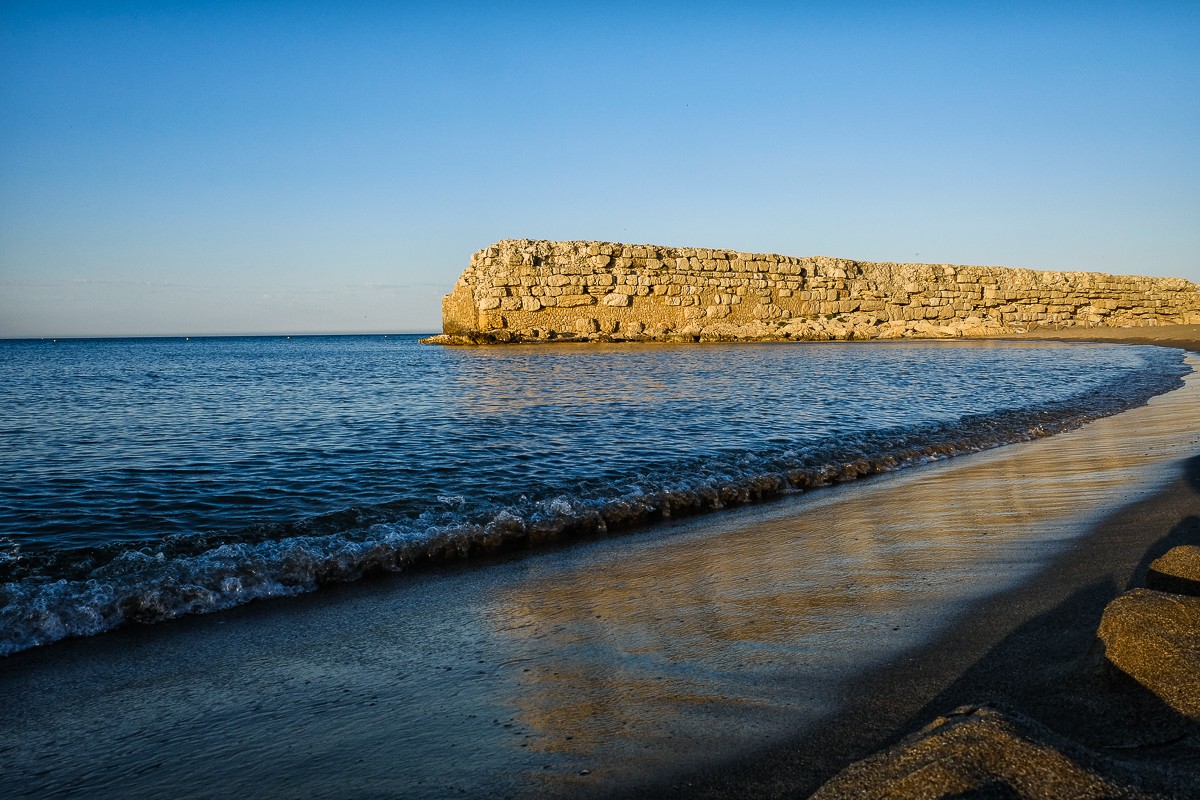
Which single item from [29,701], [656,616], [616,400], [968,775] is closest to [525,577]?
[656,616]

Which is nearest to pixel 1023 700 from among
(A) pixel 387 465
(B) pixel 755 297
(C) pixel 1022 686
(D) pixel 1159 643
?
(C) pixel 1022 686

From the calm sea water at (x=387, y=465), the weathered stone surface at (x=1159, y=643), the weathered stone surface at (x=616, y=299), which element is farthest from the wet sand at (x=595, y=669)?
the weathered stone surface at (x=616, y=299)

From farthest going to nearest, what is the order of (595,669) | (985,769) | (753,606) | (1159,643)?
(753,606) → (595,669) → (1159,643) → (985,769)

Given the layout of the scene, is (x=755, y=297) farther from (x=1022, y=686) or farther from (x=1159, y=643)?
(x=1159, y=643)

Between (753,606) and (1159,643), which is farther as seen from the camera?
(753,606)

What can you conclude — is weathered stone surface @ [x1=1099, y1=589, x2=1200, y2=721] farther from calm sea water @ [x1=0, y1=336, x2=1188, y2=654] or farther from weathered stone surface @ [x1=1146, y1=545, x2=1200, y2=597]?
calm sea water @ [x1=0, y1=336, x2=1188, y2=654]

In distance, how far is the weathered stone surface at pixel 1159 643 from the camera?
2268 millimetres

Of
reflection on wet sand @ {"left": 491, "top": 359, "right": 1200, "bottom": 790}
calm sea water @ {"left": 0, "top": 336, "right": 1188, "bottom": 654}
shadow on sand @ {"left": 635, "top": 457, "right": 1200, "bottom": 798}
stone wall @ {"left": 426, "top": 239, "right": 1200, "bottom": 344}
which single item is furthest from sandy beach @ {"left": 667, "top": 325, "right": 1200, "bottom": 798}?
stone wall @ {"left": 426, "top": 239, "right": 1200, "bottom": 344}

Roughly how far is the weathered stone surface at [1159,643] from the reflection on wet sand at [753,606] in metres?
0.93

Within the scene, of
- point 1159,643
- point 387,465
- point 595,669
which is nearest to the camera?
point 1159,643

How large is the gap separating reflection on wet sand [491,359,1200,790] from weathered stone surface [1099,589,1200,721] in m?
0.93

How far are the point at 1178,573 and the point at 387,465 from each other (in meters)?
7.16

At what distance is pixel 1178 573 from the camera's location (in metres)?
3.05

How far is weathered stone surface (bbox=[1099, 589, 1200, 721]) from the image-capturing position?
2.27 metres
